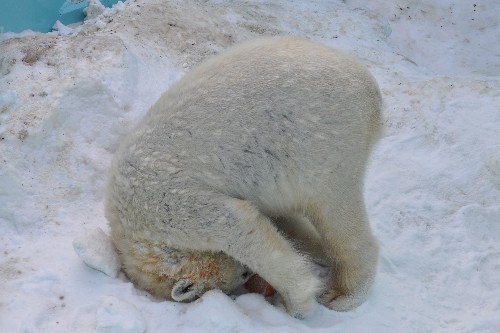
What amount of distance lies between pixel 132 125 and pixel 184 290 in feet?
5.23

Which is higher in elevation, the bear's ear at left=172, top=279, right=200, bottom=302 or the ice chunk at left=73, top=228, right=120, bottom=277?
the ice chunk at left=73, top=228, right=120, bottom=277

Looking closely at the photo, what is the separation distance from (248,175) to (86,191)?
4.59ft

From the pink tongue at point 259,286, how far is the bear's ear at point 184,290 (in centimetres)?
44

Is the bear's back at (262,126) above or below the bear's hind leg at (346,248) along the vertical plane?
above

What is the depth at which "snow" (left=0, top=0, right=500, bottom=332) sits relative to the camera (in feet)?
11.1

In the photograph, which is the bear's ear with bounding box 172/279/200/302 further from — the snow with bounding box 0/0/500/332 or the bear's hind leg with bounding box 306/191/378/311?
the bear's hind leg with bounding box 306/191/378/311

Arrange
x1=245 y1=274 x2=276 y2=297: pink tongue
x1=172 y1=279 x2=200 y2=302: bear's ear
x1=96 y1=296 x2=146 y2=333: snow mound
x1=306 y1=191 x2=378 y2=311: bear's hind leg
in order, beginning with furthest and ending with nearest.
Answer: x1=245 y1=274 x2=276 y2=297: pink tongue, x1=306 y1=191 x2=378 y2=311: bear's hind leg, x1=172 y1=279 x2=200 y2=302: bear's ear, x1=96 y1=296 x2=146 y2=333: snow mound

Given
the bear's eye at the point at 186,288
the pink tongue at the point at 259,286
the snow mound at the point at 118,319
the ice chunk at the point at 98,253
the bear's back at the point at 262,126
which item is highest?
the bear's back at the point at 262,126

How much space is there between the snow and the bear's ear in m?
0.08

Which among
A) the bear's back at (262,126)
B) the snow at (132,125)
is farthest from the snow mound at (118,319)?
the bear's back at (262,126)

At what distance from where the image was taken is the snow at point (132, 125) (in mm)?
3395

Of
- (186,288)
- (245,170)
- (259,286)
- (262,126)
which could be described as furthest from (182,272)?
(262,126)

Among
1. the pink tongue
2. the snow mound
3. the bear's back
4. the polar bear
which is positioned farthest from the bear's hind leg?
the snow mound

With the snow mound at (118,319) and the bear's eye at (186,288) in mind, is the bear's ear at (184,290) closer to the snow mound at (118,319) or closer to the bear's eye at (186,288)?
the bear's eye at (186,288)
